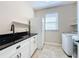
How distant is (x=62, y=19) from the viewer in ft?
18.6

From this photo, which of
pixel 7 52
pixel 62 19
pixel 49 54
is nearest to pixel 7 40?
pixel 7 52

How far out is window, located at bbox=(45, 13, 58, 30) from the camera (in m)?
5.92

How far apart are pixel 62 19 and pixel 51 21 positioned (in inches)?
29.5

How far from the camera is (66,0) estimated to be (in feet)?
15.5

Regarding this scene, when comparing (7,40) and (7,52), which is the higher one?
(7,40)

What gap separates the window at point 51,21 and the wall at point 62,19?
260mm

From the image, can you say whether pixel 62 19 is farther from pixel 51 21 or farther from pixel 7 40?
pixel 7 40

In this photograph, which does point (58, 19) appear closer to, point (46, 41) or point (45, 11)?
point (45, 11)

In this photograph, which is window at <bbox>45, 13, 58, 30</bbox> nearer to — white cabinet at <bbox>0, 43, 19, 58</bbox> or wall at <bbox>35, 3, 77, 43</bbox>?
wall at <bbox>35, 3, 77, 43</bbox>

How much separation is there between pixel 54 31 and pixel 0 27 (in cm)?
414

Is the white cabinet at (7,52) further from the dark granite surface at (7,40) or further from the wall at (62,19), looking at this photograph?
the wall at (62,19)

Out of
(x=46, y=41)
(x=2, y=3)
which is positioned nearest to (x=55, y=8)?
(x=46, y=41)

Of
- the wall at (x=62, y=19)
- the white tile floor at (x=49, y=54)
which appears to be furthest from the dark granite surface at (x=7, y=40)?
the wall at (x=62, y=19)

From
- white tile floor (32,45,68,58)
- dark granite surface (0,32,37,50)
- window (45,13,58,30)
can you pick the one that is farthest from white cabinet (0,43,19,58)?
window (45,13,58,30)
